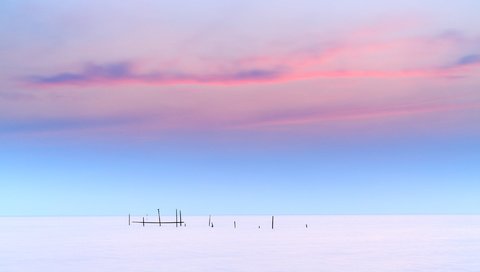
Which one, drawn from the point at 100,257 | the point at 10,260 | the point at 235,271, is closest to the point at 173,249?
the point at 100,257

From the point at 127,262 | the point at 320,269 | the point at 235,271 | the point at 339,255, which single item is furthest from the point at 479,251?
the point at 127,262

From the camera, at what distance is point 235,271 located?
40.0m

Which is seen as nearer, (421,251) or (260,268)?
(260,268)

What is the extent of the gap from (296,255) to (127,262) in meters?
12.7

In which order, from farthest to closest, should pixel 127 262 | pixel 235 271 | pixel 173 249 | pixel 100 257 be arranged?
pixel 173 249 → pixel 100 257 → pixel 127 262 → pixel 235 271

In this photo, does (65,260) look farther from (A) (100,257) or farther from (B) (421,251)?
(B) (421,251)

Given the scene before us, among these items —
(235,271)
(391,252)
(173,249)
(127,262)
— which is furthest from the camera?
(173,249)

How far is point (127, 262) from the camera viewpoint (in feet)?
148

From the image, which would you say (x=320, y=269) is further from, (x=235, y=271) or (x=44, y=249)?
(x=44, y=249)

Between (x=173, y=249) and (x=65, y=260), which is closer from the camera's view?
(x=65, y=260)

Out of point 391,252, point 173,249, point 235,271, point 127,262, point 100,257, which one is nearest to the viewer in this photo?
point 235,271

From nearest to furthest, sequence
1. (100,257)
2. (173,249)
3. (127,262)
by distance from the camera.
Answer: (127,262) → (100,257) → (173,249)

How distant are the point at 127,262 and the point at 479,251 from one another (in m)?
28.0

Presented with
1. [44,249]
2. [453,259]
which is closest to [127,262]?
[44,249]
